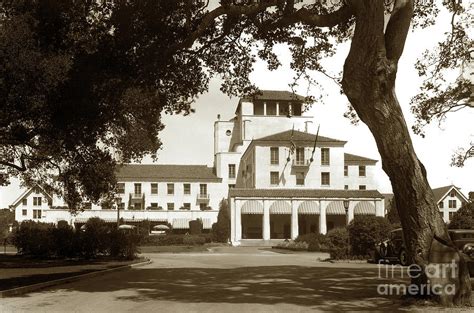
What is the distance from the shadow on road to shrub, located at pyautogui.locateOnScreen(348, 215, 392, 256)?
32.3ft

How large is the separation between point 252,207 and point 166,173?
29372 millimetres

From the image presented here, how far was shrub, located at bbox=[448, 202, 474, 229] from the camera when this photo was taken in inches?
1289

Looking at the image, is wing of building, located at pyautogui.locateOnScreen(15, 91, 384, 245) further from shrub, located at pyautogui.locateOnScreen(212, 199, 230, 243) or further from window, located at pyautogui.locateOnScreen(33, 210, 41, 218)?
shrub, located at pyautogui.locateOnScreen(212, 199, 230, 243)

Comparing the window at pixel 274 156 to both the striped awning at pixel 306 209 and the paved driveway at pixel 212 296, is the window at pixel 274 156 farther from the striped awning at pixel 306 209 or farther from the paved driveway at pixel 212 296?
the paved driveway at pixel 212 296

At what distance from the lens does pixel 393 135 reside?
38.3ft

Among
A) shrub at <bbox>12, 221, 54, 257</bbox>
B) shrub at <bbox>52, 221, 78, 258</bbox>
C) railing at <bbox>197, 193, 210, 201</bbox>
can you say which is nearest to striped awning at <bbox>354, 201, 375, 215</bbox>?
railing at <bbox>197, 193, 210, 201</bbox>

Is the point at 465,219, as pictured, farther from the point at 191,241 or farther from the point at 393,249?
the point at 191,241

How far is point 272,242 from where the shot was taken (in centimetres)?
6725

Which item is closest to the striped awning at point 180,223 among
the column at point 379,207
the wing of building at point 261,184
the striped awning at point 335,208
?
the wing of building at point 261,184

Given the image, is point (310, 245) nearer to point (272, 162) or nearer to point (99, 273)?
point (99, 273)

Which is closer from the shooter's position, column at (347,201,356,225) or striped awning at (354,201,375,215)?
column at (347,201,356,225)

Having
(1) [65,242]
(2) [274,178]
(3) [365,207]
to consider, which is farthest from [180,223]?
(1) [65,242]

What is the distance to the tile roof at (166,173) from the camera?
9375cm

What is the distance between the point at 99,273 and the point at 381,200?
54038 mm
